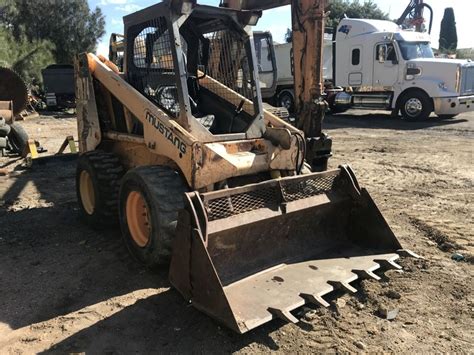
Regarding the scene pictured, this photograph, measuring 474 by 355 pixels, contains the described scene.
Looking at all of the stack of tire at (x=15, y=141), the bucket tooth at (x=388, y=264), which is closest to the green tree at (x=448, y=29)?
the stack of tire at (x=15, y=141)

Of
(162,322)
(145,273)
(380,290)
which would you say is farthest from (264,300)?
(145,273)

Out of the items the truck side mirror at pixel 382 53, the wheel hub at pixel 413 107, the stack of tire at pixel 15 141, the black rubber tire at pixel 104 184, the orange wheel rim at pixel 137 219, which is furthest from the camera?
the truck side mirror at pixel 382 53

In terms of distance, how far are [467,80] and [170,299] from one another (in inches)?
570

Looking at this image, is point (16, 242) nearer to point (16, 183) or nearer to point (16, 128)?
point (16, 183)

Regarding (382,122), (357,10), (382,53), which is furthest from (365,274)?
(357,10)

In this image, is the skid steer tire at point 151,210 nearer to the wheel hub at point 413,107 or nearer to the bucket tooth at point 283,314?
the bucket tooth at point 283,314

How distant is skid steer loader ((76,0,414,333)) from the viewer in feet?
10.9

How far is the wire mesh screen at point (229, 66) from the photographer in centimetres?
473

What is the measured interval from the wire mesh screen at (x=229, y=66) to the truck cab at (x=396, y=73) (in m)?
11.8

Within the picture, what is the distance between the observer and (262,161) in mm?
4285

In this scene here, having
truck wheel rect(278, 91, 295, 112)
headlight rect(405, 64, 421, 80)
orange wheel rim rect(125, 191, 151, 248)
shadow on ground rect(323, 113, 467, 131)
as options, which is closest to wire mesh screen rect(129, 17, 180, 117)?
orange wheel rim rect(125, 191, 151, 248)

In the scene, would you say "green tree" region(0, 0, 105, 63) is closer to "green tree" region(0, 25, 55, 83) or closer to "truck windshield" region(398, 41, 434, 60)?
"green tree" region(0, 25, 55, 83)

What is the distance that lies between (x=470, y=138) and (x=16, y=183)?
1057cm

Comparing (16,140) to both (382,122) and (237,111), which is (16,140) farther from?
(382,122)
